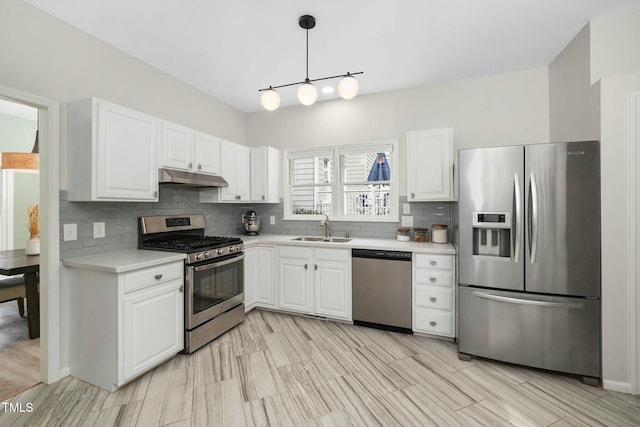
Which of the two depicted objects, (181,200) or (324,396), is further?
(181,200)

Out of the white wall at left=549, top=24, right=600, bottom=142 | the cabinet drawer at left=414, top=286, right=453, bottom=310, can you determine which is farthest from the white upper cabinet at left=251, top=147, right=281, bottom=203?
the white wall at left=549, top=24, right=600, bottom=142

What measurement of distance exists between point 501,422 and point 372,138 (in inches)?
118

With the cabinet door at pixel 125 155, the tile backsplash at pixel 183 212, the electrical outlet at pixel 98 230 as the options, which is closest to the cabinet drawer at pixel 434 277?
the tile backsplash at pixel 183 212

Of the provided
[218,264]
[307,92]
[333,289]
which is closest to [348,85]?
[307,92]

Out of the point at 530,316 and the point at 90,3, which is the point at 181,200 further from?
the point at 530,316

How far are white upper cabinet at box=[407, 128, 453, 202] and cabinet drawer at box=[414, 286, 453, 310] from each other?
94 centimetres

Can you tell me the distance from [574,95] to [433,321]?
7.84 feet

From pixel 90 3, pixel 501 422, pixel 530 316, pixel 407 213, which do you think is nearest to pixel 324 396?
pixel 501 422

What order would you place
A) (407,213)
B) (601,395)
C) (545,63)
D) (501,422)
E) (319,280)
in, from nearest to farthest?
1. (501,422)
2. (601,395)
3. (545,63)
4. (319,280)
5. (407,213)

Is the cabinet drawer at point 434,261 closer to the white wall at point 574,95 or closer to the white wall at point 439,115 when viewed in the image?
the white wall at point 439,115

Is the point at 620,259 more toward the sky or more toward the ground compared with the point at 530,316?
more toward the sky

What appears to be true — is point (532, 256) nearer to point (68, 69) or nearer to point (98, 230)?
point (98, 230)

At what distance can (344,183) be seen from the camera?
3.93m

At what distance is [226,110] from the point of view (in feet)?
13.4
